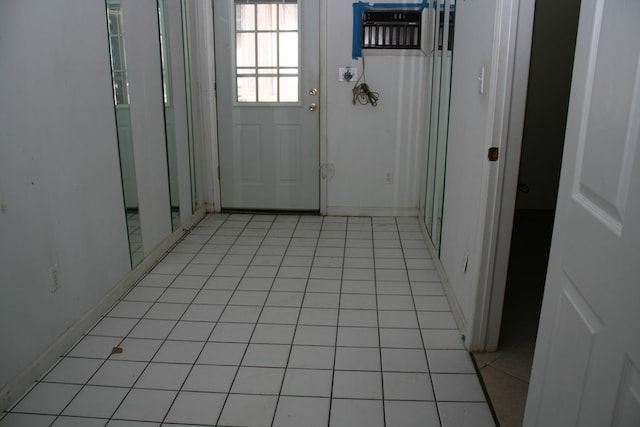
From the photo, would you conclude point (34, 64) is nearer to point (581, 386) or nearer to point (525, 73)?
point (525, 73)

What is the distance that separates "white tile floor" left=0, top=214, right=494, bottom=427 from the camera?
2068mm

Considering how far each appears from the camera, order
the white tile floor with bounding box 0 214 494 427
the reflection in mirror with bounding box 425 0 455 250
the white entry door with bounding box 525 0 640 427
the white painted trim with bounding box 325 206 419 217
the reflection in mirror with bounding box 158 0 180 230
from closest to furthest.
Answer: the white entry door with bounding box 525 0 640 427
the white tile floor with bounding box 0 214 494 427
the reflection in mirror with bounding box 425 0 455 250
the reflection in mirror with bounding box 158 0 180 230
the white painted trim with bounding box 325 206 419 217

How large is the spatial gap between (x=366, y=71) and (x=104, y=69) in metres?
2.25

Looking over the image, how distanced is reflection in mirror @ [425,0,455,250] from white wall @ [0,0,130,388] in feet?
6.77

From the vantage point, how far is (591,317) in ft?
3.74

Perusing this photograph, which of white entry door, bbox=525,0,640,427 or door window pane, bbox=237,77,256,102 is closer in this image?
white entry door, bbox=525,0,640,427

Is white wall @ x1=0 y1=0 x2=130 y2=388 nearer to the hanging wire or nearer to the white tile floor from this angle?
the white tile floor

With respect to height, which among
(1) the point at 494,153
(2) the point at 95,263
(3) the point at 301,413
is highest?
(1) the point at 494,153

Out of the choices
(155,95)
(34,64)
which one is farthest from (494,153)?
(155,95)

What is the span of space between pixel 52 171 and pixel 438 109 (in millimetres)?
2555

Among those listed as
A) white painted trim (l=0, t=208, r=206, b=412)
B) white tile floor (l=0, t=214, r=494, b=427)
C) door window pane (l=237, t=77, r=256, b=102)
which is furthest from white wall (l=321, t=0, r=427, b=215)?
white painted trim (l=0, t=208, r=206, b=412)

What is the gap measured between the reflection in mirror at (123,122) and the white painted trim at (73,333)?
0.40 feet

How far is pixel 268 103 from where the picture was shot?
178 inches

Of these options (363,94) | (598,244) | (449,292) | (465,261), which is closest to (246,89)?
(363,94)
